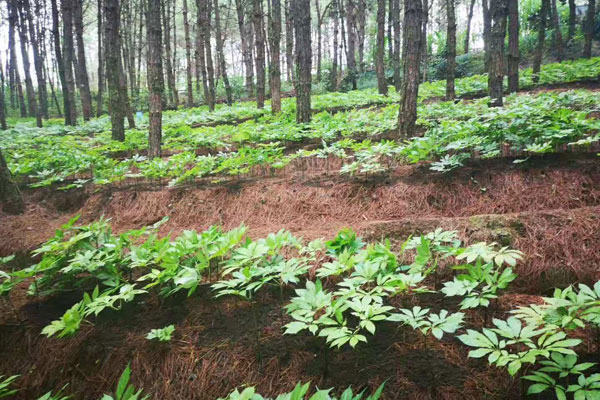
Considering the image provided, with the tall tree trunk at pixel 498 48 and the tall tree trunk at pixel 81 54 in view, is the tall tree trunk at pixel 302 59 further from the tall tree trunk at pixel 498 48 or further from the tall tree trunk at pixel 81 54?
the tall tree trunk at pixel 81 54

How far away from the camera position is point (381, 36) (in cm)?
1259

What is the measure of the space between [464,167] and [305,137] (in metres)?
3.39

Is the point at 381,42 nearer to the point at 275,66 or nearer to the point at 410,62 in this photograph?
the point at 275,66

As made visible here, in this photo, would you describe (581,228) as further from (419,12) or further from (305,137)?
(305,137)

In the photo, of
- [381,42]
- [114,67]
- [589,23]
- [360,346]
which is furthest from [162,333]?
[589,23]

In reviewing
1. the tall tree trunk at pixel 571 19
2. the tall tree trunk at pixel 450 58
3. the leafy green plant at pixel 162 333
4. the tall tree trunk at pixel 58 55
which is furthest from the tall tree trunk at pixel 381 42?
the tall tree trunk at pixel 58 55

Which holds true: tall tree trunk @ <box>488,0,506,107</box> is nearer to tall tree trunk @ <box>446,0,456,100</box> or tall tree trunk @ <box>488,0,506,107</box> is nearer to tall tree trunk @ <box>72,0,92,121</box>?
tall tree trunk @ <box>446,0,456,100</box>

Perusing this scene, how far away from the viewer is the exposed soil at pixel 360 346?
1.99 metres

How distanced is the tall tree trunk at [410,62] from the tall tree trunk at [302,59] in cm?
285

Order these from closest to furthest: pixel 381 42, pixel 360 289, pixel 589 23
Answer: pixel 360 289
pixel 381 42
pixel 589 23

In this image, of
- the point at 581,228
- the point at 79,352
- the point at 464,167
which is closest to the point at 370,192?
the point at 464,167

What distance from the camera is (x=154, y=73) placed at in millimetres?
6328

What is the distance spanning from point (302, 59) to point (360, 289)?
656 cm

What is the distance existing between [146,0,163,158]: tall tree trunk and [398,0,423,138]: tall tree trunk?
4375mm
